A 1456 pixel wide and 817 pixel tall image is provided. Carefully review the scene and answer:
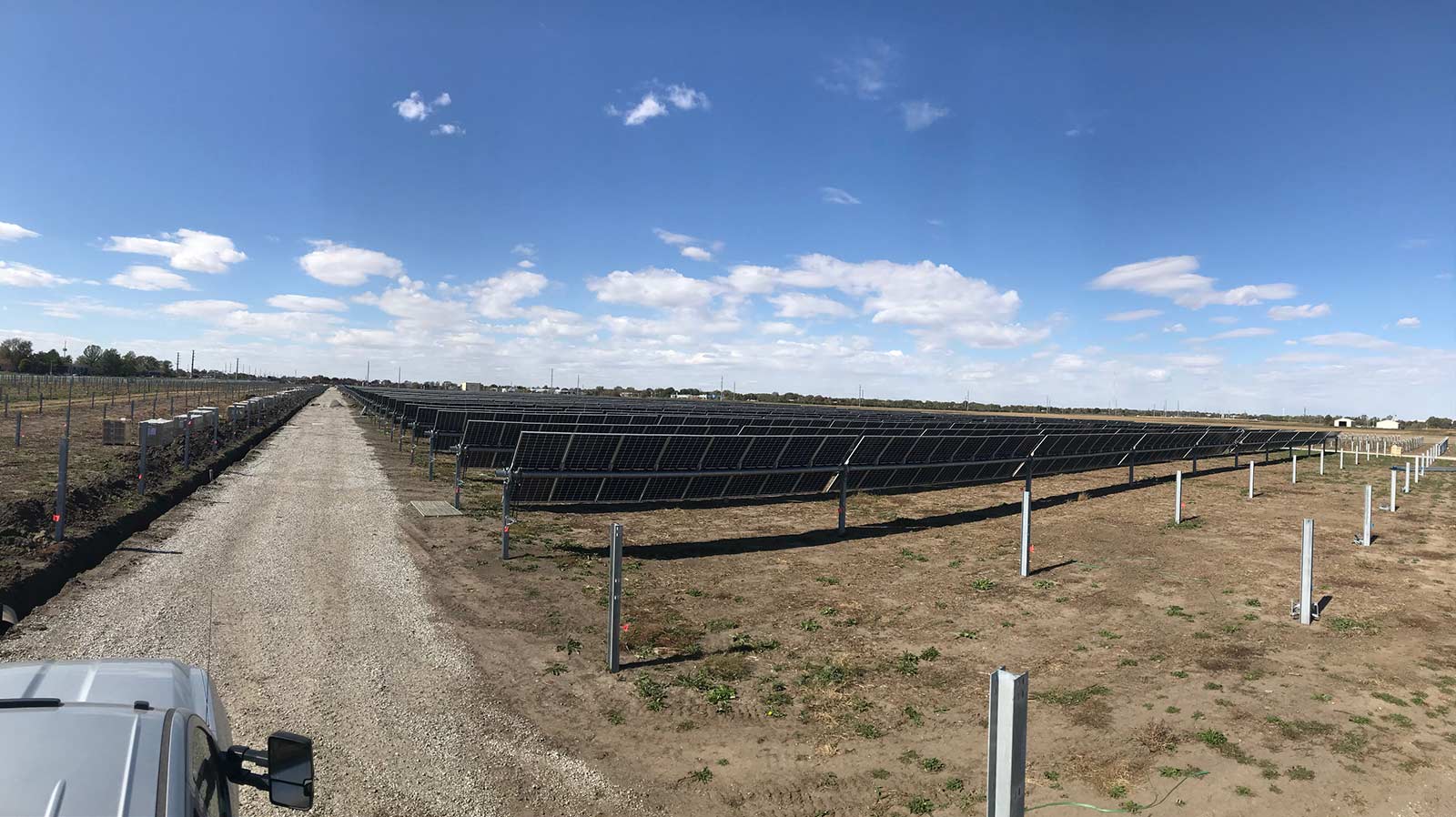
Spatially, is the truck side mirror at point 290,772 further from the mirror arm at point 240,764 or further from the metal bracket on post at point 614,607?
the metal bracket on post at point 614,607

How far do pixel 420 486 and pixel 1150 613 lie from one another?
22.0 metres

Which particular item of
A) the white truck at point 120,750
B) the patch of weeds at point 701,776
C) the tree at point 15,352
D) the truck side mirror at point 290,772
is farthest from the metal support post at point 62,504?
the tree at point 15,352

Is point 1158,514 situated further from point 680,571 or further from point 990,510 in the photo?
point 680,571

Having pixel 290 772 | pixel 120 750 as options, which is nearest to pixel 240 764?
pixel 290 772

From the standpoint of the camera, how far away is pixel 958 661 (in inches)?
367

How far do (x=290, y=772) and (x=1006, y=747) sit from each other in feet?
12.1

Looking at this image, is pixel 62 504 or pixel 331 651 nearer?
pixel 331 651

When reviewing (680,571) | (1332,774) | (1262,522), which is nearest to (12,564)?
(680,571)

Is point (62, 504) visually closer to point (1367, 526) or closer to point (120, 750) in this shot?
point (120, 750)

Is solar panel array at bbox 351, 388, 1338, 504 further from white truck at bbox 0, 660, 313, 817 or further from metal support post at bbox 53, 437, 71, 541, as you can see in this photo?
white truck at bbox 0, 660, 313, 817

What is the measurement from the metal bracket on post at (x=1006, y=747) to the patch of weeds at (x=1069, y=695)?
5.10 m

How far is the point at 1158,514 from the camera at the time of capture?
71.6 ft

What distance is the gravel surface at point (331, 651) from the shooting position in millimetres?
6109

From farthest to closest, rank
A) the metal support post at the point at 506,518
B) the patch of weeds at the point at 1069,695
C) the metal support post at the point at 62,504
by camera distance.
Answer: the metal support post at the point at 506,518
the metal support post at the point at 62,504
the patch of weeds at the point at 1069,695
